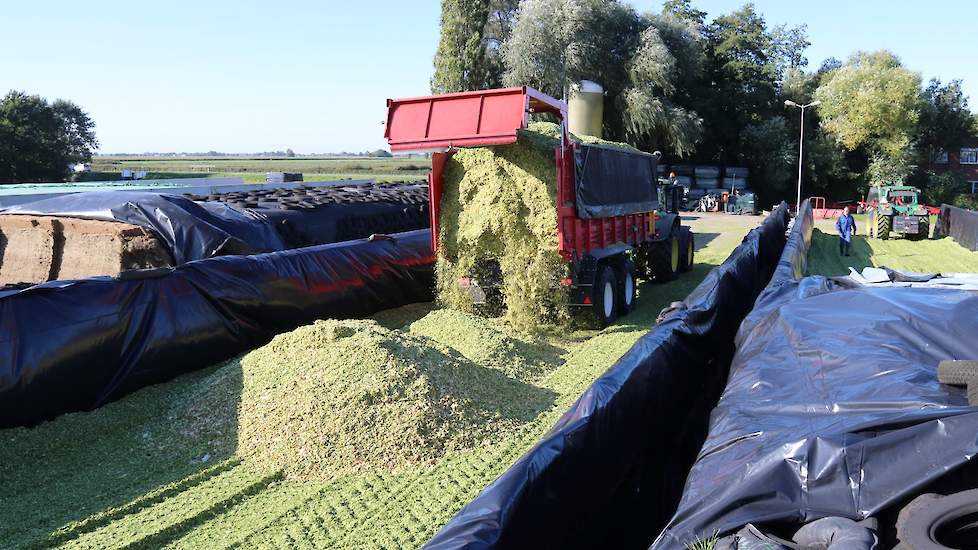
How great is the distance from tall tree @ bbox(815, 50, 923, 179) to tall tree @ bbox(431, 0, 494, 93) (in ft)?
67.0

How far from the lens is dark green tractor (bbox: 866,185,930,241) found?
66.8 ft

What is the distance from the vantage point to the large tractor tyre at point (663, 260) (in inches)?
516

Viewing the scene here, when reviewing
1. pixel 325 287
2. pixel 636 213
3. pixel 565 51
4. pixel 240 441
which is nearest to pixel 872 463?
pixel 240 441

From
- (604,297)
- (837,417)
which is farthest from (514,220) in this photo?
(837,417)

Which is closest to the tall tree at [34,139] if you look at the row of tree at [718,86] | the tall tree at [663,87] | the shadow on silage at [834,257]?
the row of tree at [718,86]

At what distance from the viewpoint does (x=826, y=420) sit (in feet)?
9.77

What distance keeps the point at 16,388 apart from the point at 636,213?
911cm

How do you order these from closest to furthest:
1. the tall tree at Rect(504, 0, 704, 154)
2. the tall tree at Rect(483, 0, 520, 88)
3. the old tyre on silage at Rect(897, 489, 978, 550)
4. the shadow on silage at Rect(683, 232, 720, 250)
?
1. the old tyre on silage at Rect(897, 489, 978, 550)
2. the shadow on silage at Rect(683, 232, 720, 250)
3. the tall tree at Rect(504, 0, 704, 154)
4. the tall tree at Rect(483, 0, 520, 88)

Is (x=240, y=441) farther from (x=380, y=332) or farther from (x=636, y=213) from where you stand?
(x=636, y=213)

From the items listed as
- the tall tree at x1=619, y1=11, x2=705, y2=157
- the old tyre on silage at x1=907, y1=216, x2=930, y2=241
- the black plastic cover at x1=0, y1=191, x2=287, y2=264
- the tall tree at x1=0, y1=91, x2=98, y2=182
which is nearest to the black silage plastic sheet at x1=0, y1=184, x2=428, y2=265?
the black plastic cover at x1=0, y1=191, x2=287, y2=264

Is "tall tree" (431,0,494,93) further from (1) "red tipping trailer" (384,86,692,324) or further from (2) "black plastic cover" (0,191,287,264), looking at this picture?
(1) "red tipping trailer" (384,86,692,324)

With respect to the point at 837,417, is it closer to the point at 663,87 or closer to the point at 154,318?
the point at 154,318

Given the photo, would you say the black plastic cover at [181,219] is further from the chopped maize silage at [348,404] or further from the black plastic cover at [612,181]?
the black plastic cover at [612,181]

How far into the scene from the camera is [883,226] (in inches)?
822
